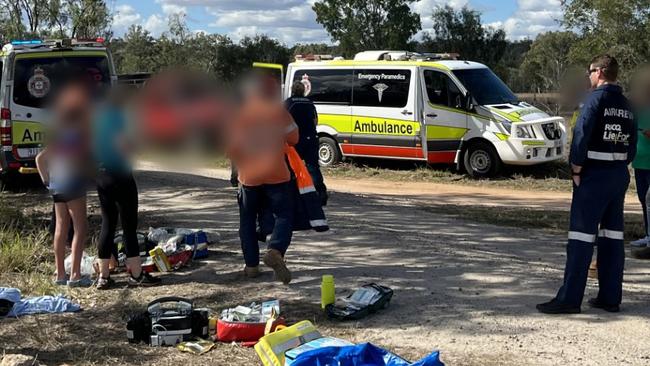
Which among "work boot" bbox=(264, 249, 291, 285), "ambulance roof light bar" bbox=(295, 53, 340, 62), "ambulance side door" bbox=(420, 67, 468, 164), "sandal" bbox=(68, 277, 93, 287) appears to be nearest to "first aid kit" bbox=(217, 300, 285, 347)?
"work boot" bbox=(264, 249, 291, 285)

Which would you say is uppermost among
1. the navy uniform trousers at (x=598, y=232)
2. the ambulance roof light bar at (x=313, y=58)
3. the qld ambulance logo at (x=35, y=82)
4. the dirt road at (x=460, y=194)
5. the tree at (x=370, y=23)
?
the tree at (x=370, y=23)

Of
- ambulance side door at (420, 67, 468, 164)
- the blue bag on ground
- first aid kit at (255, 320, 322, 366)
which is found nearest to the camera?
the blue bag on ground

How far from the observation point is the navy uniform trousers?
17.9 ft

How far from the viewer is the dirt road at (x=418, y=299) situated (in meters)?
4.96

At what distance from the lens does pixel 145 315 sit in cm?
539

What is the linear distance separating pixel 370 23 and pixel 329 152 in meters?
34.8

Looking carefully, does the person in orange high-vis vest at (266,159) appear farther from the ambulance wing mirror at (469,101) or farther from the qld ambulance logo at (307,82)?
the qld ambulance logo at (307,82)

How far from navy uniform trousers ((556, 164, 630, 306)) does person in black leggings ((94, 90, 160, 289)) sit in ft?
11.9

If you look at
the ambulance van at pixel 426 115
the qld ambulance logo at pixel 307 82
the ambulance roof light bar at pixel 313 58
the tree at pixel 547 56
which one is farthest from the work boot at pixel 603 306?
the tree at pixel 547 56

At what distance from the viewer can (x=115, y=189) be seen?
6.46 m

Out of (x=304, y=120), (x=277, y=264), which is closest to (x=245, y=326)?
(x=277, y=264)

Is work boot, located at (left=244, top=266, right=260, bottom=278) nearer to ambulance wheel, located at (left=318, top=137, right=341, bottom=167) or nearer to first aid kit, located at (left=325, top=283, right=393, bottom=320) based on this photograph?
first aid kit, located at (left=325, top=283, right=393, bottom=320)

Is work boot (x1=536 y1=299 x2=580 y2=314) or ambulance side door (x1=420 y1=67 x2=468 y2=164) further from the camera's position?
ambulance side door (x1=420 y1=67 x2=468 y2=164)

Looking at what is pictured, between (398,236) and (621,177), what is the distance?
3.50 m
